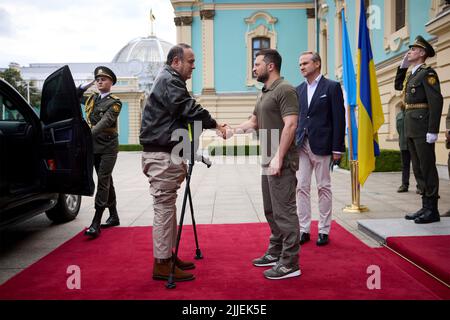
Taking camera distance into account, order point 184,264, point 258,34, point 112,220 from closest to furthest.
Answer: point 184,264
point 112,220
point 258,34

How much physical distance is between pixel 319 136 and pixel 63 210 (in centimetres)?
363

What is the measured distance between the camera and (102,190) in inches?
Result: 217

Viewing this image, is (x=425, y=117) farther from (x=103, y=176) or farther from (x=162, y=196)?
(x=103, y=176)

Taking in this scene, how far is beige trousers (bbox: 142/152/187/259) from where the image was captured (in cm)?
372

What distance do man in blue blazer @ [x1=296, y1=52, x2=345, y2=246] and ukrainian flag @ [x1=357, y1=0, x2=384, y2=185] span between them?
1.61m

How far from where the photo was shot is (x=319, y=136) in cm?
478

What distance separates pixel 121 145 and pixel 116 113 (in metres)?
34.2

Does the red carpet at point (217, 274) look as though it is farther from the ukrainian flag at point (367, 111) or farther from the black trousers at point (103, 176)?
the ukrainian flag at point (367, 111)

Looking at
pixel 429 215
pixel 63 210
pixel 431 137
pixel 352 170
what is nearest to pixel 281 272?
pixel 429 215

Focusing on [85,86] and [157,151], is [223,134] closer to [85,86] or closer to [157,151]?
[157,151]

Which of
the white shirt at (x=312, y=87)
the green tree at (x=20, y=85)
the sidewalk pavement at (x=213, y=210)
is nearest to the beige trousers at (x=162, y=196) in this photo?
the sidewalk pavement at (x=213, y=210)

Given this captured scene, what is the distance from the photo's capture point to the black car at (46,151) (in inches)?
193

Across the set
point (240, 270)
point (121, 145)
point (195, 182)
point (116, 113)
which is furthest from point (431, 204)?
point (121, 145)
